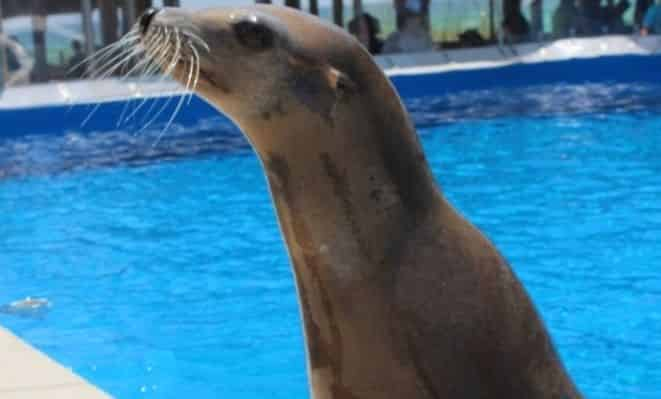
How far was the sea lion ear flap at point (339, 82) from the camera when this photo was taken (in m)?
2.40

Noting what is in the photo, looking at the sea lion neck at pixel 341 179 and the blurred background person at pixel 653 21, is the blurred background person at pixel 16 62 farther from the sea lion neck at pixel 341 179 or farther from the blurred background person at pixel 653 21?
the sea lion neck at pixel 341 179

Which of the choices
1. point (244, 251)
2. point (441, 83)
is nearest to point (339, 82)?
point (244, 251)

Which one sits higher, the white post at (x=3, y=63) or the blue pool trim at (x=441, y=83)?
the white post at (x=3, y=63)

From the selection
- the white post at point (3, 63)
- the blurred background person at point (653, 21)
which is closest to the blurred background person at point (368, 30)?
the blurred background person at point (653, 21)

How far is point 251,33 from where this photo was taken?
238 cm

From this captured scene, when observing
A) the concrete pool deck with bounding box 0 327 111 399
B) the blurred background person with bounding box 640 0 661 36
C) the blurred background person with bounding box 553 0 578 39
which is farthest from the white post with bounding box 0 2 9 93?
the concrete pool deck with bounding box 0 327 111 399

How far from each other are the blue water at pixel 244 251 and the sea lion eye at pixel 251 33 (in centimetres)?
296

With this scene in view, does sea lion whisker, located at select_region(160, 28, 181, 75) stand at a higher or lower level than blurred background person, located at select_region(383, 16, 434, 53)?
higher

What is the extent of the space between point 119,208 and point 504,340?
23.6 ft

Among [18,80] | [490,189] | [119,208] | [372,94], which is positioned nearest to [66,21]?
[18,80]

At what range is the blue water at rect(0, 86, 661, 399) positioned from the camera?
5625mm

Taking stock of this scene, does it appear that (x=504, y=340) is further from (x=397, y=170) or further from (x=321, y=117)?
(x=321, y=117)

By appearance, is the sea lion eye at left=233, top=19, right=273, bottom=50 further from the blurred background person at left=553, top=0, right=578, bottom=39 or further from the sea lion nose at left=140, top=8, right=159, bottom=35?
the blurred background person at left=553, top=0, right=578, bottom=39

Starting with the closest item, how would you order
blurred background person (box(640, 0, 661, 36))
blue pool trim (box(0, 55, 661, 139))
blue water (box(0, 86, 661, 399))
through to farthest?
1. blue water (box(0, 86, 661, 399))
2. blue pool trim (box(0, 55, 661, 139))
3. blurred background person (box(640, 0, 661, 36))
